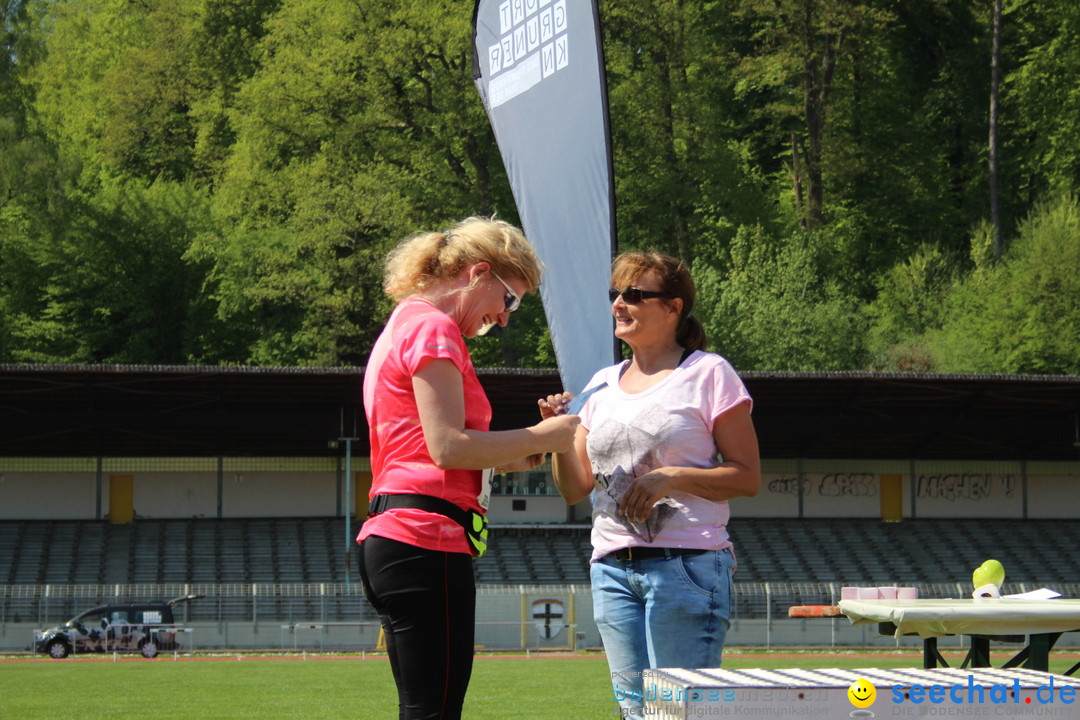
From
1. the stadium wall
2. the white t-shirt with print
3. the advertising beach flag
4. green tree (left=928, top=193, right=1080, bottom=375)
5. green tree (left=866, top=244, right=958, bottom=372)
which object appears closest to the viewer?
the white t-shirt with print

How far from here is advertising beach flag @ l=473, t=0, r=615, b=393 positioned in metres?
6.86

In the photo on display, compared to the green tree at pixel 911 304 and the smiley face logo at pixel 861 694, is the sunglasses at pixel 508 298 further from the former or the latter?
the green tree at pixel 911 304

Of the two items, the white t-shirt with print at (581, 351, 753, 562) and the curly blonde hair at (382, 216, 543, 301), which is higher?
the curly blonde hair at (382, 216, 543, 301)

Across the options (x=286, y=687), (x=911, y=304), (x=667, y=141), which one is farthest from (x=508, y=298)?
(x=911, y=304)

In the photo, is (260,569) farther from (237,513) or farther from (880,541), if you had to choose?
(880,541)

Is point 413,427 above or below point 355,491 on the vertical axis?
above

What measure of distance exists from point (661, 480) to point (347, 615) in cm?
2634

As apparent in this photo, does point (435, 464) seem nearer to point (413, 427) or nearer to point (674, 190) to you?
point (413, 427)

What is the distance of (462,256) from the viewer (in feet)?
12.8

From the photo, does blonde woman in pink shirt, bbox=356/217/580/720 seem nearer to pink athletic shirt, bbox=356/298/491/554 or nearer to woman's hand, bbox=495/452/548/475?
pink athletic shirt, bbox=356/298/491/554

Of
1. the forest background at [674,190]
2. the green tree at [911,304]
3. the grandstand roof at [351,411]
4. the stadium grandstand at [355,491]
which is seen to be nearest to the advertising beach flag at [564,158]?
the stadium grandstand at [355,491]

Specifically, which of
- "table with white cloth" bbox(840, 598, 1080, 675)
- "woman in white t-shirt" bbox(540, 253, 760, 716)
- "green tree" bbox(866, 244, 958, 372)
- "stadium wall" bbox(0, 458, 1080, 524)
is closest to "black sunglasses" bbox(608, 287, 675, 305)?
"woman in white t-shirt" bbox(540, 253, 760, 716)

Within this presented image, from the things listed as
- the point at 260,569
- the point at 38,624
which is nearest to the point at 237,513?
the point at 260,569

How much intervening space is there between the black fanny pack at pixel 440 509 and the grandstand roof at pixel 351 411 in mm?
28645
